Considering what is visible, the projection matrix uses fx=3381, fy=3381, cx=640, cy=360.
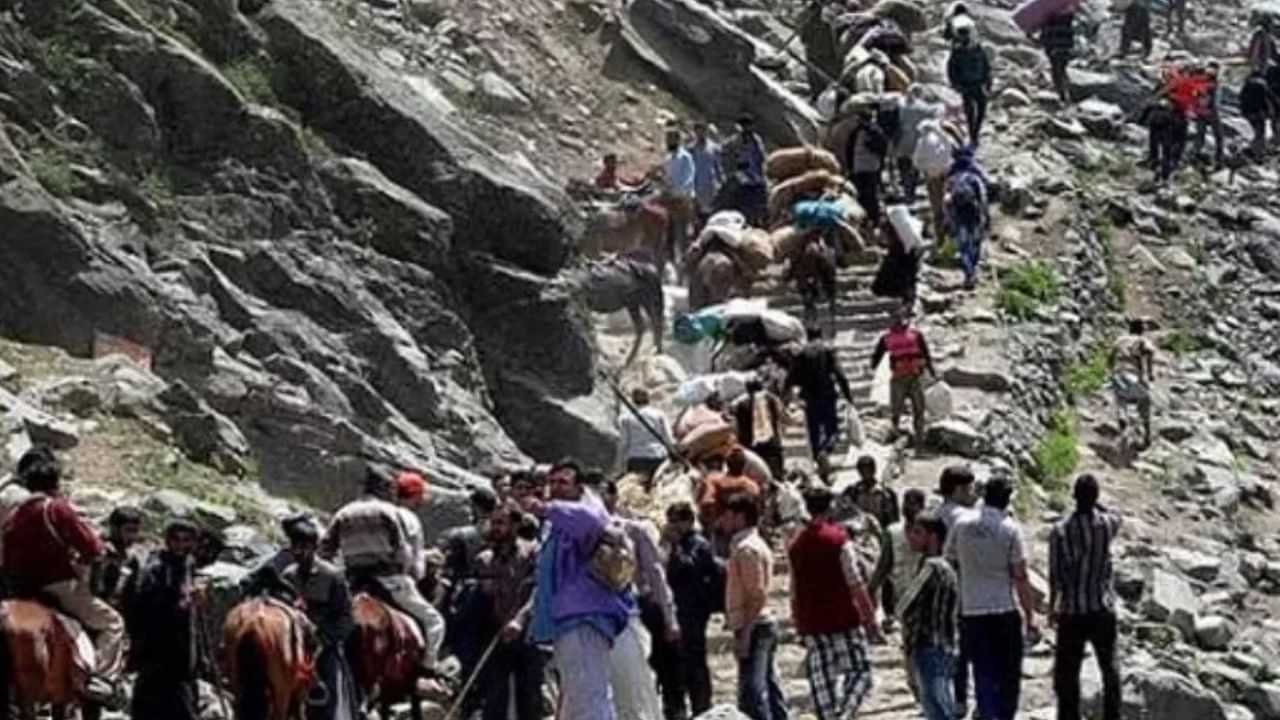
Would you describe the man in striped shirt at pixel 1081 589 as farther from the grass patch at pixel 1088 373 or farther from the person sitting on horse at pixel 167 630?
the grass patch at pixel 1088 373

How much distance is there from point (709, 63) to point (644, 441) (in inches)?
593

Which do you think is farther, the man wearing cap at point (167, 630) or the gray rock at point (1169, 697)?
the gray rock at point (1169, 697)

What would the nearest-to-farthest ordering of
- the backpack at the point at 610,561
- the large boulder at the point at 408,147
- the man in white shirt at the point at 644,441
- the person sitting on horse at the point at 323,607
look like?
the backpack at the point at 610,561 → the person sitting on horse at the point at 323,607 → the man in white shirt at the point at 644,441 → the large boulder at the point at 408,147

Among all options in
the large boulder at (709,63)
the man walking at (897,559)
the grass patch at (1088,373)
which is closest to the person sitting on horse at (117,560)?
the man walking at (897,559)

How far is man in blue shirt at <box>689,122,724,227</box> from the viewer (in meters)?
31.6

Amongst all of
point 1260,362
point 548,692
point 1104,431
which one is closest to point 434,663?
point 548,692

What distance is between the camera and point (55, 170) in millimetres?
23562

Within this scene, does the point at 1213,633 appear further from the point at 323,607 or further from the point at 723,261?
the point at 323,607

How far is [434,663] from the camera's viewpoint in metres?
16.7

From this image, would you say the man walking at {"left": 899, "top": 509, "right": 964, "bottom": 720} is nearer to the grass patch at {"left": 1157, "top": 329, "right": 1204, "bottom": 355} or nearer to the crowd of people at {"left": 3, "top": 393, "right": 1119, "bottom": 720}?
the crowd of people at {"left": 3, "top": 393, "right": 1119, "bottom": 720}

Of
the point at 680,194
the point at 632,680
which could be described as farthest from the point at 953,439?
the point at 632,680

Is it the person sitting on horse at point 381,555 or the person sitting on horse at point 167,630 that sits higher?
the person sitting on horse at point 381,555

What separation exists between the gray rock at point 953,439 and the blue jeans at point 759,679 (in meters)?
8.67

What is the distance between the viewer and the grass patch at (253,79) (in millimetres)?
26000
